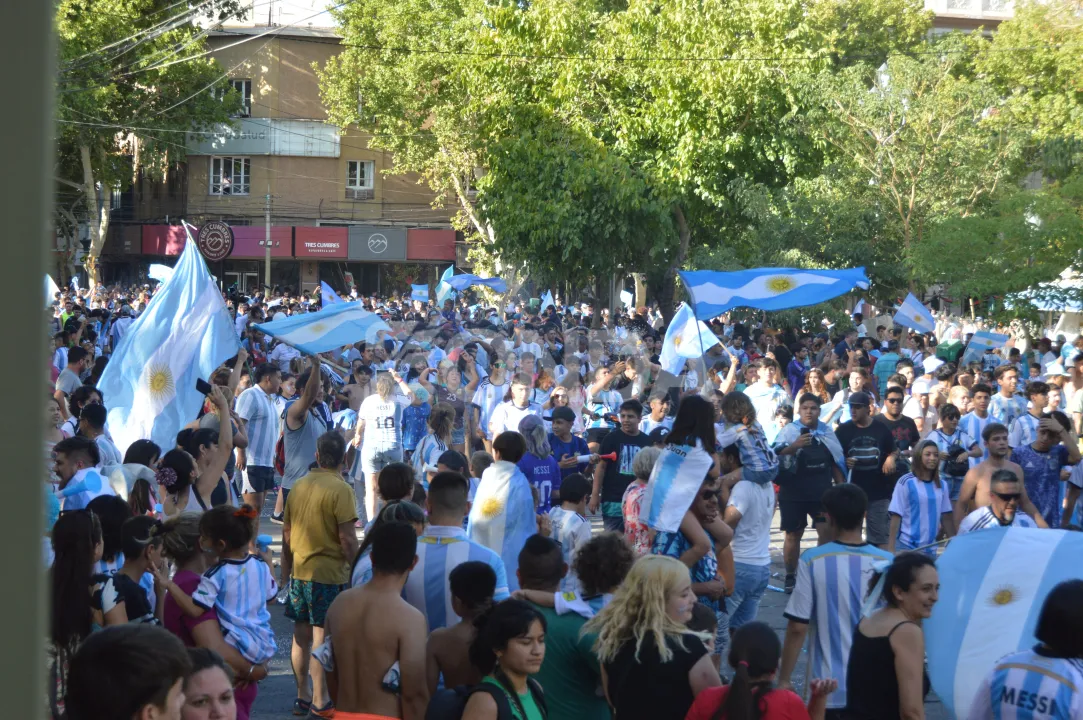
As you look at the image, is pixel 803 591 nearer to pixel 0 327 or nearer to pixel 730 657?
pixel 730 657

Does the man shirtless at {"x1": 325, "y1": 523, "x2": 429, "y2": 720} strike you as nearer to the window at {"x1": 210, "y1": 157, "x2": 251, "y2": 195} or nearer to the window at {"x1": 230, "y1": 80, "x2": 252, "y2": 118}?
the window at {"x1": 230, "y1": 80, "x2": 252, "y2": 118}

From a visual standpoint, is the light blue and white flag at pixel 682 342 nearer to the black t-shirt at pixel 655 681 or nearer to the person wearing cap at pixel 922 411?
the person wearing cap at pixel 922 411

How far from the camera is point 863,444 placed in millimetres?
9305

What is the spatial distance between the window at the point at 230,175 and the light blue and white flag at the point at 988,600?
164ft

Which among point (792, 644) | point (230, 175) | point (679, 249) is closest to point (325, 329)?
point (792, 644)

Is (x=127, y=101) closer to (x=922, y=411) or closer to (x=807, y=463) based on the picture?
(x=922, y=411)

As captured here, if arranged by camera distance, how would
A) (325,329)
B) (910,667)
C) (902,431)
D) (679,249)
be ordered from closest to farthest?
1. (910,667)
2. (902,431)
3. (325,329)
4. (679,249)

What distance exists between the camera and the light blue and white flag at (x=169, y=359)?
28.7 feet

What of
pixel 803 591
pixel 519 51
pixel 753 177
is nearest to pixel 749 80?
pixel 753 177

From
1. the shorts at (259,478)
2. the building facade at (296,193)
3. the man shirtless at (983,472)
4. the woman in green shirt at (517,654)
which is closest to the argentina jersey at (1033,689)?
the woman in green shirt at (517,654)

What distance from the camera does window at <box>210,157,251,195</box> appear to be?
51.3 metres

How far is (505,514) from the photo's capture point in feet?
21.3

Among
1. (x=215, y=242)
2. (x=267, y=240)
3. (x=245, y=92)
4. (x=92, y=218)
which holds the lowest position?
(x=215, y=242)

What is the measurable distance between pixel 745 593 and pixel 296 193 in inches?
1835
